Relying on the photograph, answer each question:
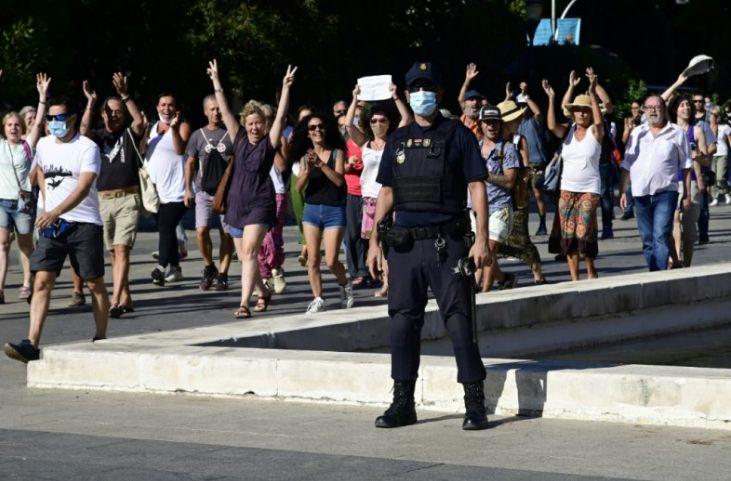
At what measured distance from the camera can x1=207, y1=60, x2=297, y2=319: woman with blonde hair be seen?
1393cm

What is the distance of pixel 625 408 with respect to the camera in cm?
852

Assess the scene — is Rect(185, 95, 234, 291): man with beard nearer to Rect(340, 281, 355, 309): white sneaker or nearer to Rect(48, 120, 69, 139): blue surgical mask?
Rect(340, 281, 355, 309): white sneaker

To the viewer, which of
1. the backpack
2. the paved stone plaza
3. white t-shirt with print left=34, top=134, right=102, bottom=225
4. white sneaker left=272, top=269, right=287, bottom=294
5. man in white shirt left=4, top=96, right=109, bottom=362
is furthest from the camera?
white sneaker left=272, top=269, right=287, bottom=294

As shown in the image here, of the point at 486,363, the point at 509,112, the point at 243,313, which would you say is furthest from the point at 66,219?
the point at 509,112

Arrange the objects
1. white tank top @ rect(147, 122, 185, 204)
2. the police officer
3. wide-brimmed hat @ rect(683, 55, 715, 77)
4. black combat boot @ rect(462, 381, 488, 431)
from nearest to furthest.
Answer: black combat boot @ rect(462, 381, 488, 431)
the police officer
wide-brimmed hat @ rect(683, 55, 715, 77)
white tank top @ rect(147, 122, 185, 204)

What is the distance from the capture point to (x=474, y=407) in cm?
851

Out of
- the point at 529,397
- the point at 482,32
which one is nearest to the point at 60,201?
the point at 529,397

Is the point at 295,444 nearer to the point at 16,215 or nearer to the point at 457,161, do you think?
the point at 457,161

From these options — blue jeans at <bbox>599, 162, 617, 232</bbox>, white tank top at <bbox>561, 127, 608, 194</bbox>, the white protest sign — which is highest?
the white protest sign

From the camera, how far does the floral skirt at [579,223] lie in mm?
15273

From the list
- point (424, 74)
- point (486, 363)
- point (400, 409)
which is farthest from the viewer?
point (486, 363)

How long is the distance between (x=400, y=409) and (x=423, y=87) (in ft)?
5.21

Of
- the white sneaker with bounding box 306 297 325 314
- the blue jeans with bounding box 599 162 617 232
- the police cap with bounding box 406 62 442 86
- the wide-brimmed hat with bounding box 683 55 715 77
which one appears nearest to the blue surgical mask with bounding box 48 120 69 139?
the white sneaker with bounding box 306 297 325 314

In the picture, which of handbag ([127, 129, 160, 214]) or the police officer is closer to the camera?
the police officer
